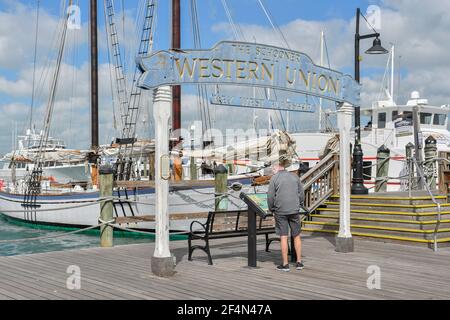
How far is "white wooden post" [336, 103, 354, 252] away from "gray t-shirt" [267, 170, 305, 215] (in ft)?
6.30

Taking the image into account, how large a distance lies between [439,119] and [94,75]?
19268mm

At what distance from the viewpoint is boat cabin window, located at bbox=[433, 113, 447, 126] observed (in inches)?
1119

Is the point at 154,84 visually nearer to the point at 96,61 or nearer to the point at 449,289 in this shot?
the point at 449,289

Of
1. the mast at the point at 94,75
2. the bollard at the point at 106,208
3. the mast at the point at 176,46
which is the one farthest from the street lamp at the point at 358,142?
the mast at the point at 94,75

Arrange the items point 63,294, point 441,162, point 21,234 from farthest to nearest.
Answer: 1. point 21,234
2. point 441,162
3. point 63,294

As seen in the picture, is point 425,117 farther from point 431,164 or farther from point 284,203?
point 284,203

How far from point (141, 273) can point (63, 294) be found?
4.99 ft

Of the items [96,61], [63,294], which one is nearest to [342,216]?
[63,294]

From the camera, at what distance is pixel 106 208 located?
10.5m

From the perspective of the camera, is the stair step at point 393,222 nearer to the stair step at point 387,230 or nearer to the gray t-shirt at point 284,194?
the stair step at point 387,230

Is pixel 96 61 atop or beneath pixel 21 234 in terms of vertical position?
atop

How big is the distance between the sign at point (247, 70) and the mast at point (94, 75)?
21.0 metres

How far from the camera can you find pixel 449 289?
6.79 metres

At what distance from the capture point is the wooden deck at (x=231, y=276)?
6.48 meters
